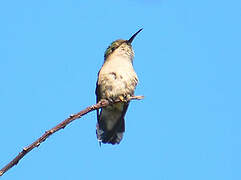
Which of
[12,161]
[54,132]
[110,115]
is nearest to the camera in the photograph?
[12,161]

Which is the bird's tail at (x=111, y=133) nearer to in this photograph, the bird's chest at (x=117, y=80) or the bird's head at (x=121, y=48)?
the bird's chest at (x=117, y=80)

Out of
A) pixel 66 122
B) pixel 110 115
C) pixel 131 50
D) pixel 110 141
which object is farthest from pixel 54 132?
pixel 131 50

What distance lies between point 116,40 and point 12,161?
5729mm

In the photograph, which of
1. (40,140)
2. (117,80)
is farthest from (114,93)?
(40,140)

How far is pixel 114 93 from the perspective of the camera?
7230 mm

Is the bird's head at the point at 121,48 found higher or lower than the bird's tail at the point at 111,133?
higher

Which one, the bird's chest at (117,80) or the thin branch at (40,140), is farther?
the bird's chest at (117,80)

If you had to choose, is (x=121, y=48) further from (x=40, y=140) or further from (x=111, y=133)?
(x=40, y=140)

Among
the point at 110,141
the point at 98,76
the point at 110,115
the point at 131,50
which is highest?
the point at 131,50

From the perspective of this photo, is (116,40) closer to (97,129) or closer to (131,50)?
(131,50)

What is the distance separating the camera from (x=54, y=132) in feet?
11.0

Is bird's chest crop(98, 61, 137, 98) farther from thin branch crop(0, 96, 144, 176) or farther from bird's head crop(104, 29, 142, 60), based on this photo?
thin branch crop(0, 96, 144, 176)

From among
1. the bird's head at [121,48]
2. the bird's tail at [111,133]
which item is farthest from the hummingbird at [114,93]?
the bird's head at [121,48]

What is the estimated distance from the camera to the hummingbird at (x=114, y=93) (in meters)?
7.22
